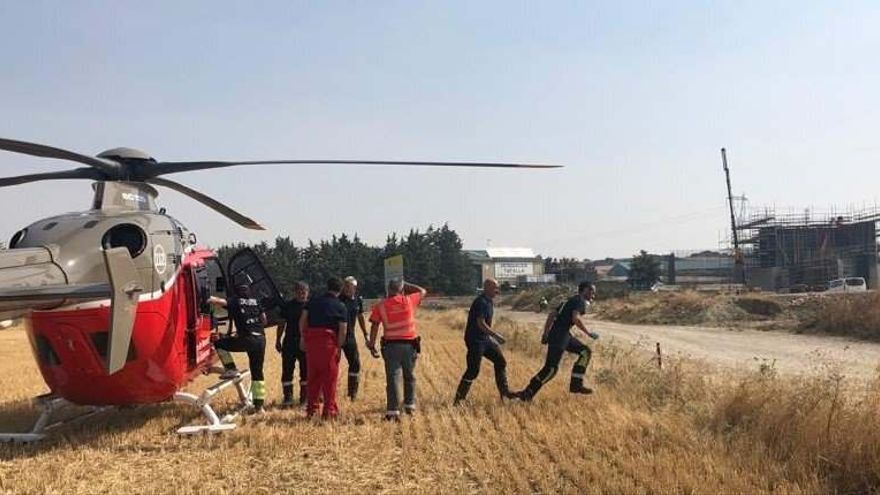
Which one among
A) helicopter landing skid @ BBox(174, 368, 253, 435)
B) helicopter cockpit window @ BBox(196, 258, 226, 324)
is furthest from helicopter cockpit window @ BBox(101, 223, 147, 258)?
helicopter landing skid @ BBox(174, 368, 253, 435)

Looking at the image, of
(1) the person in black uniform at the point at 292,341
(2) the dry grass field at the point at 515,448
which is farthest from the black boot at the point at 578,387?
(1) the person in black uniform at the point at 292,341

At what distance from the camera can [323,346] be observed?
1052 cm

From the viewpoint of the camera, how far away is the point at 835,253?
255 feet

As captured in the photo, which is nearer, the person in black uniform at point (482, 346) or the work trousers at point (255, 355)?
the work trousers at point (255, 355)

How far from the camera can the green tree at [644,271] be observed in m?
117

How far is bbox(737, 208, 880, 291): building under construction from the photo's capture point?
76688 millimetres

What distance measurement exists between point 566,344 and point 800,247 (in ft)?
270

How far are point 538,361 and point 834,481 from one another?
11.4 metres

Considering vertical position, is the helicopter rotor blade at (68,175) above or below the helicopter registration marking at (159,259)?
above

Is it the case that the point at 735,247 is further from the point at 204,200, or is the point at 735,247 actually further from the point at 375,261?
the point at 204,200

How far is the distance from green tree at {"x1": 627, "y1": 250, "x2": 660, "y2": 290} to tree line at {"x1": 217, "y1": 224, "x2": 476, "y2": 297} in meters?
24.1

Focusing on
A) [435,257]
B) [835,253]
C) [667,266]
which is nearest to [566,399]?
[835,253]

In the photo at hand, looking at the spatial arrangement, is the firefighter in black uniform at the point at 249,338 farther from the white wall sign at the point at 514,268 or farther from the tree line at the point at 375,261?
the white wall sign at the point at 514,268

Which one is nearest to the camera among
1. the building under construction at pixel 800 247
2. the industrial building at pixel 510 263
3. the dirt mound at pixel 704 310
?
the dirt mound at pixel 704 310
